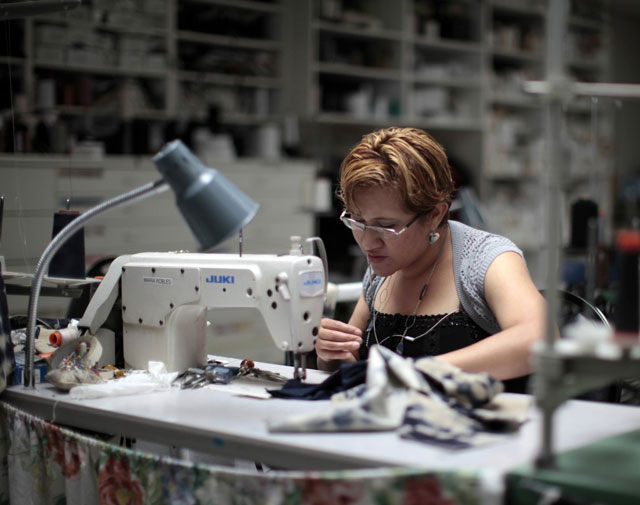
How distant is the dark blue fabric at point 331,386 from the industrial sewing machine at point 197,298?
0.38ft

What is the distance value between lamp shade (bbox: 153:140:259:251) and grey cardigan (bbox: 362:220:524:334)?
604 millimetres

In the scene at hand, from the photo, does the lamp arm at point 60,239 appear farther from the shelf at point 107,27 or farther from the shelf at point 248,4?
the shelf at point 248,4

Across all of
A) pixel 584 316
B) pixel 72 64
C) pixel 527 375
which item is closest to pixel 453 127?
pixel 72 64

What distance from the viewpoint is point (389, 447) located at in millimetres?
1170

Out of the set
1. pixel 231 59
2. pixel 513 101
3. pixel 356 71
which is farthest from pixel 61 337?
pixel 513 101

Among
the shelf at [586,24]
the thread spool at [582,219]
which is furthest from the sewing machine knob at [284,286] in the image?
the shelf at [586,24]

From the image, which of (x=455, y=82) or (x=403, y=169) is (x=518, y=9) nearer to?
(x=455, y=82)

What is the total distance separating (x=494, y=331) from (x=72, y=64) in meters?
3.51

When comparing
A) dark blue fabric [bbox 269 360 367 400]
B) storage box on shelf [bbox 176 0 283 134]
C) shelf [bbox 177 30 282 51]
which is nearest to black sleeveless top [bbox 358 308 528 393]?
dark blue fabric [bbox 269 360 367 400]

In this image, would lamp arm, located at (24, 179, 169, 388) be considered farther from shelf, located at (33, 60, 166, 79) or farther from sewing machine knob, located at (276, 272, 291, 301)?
shelf, located at (33, 60, 166, 79)

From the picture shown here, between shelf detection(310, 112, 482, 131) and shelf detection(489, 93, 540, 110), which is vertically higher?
shelf detection(489, 93, 540, 110)

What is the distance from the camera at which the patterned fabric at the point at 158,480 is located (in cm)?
104

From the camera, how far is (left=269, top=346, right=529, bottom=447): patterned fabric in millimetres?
1209

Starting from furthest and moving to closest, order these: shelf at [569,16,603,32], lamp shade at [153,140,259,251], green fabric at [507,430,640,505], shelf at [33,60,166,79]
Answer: shelf at [569,16,603,32] → shelf at [33,60,166,79] → lamp shade at [153,140,259,251] → green fabric at [507,430,640,505]
